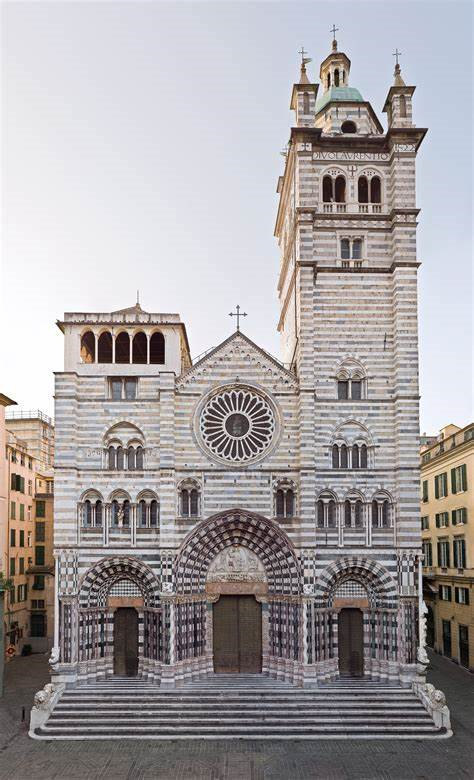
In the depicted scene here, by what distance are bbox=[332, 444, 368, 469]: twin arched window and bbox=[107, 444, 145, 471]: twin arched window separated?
25.5 feet

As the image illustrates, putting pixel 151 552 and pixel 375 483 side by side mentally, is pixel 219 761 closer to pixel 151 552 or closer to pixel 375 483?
pixel 151 552

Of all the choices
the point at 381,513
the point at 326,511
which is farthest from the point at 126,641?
the point at 381,513

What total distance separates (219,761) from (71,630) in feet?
27.7

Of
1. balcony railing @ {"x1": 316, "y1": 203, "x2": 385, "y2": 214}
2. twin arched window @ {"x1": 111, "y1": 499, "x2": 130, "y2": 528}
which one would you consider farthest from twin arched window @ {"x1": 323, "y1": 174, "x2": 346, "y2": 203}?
twin arched window @ {"x1": 111, "y1": 499, "x2": 130, "y2": 528}

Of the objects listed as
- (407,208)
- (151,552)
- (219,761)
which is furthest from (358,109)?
(219,761)

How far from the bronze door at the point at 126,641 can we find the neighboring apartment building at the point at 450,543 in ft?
51.4

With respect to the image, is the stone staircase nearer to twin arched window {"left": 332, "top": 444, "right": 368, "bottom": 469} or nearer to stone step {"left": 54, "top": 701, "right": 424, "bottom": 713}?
A: stone step {"left": 54, "top": 701, "right": 424, "bottom": 713}

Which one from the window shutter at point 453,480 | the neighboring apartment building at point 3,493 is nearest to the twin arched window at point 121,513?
the neighboring apartment building at point 3,493

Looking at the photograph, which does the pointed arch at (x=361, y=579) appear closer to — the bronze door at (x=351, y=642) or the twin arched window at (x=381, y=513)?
the bronze door at (x=351, y=642)

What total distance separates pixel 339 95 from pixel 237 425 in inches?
621

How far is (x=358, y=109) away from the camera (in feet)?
113

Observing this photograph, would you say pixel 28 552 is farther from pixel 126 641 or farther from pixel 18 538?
pixel 126 641

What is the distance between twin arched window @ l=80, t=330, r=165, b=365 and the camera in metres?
32.8

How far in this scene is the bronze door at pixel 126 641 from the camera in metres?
30.7
